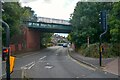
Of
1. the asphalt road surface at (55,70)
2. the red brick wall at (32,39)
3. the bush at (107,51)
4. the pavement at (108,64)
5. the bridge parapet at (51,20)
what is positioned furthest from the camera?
the bridge parapet at (51,20)

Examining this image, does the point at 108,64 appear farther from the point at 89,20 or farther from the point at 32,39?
the point at 32,39

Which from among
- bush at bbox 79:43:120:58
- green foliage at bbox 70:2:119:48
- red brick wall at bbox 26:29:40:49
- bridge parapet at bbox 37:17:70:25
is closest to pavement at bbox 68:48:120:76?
bush at bbox 79:43:120:58

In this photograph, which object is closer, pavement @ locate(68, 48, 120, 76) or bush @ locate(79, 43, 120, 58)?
pavement @ locate(68, 48, 120, 76)

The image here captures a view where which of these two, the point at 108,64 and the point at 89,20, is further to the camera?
the point at 89,20

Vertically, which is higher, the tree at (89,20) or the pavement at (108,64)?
the tree at (89,20)

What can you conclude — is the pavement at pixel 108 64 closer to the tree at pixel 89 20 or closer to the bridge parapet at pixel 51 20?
the tree at pixel 89 20

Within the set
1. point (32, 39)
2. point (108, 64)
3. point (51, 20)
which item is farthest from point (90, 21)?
point (32, 39)

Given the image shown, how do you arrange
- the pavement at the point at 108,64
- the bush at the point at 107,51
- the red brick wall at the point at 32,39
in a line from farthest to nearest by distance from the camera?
the red brick wall at the point at 32,39
the bush at the point at 107,51
the pavement at the point at 108,64

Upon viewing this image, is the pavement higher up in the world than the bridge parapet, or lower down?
lower down

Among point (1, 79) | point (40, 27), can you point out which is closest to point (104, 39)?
point (40, 27)

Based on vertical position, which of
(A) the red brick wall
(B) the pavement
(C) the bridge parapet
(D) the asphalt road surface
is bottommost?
(D) the asphalt road surface

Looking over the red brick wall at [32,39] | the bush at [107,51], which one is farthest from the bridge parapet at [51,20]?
the bush at [107,51]

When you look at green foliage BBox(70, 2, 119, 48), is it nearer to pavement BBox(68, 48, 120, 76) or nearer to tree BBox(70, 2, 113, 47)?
tree BBox(70, 2, 113, 47)

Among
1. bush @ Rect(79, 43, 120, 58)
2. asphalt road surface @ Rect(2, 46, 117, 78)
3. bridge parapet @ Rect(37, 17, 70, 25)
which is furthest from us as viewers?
bridge parapet @ Rect(37, 17, 70, 25)
